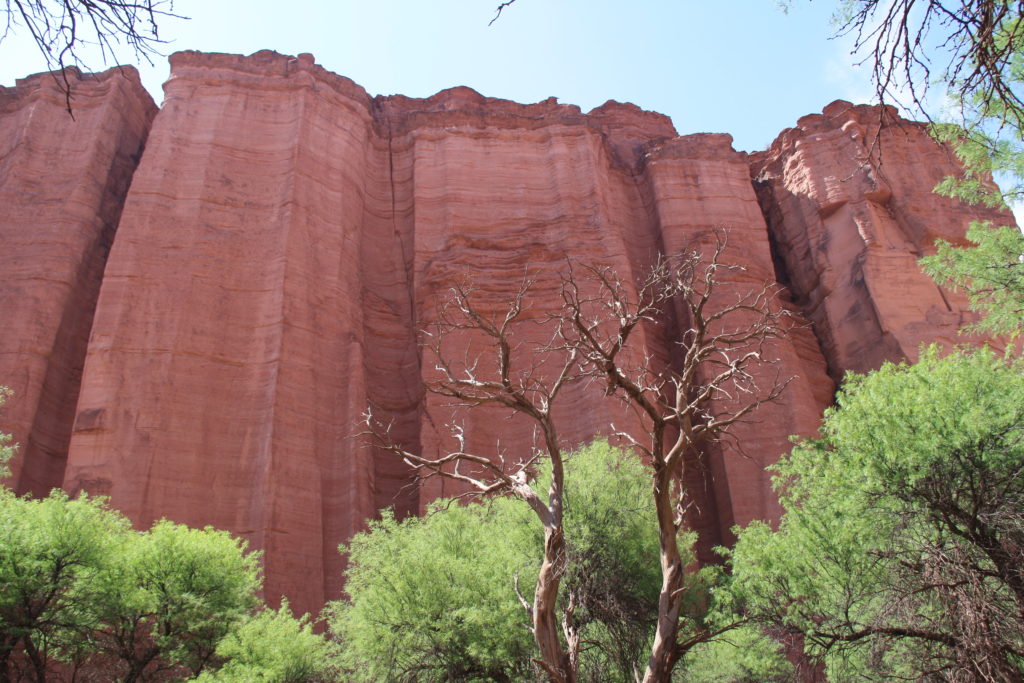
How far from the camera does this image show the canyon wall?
22.5m

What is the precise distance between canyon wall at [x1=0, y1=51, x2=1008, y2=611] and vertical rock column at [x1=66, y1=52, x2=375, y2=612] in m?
0.07

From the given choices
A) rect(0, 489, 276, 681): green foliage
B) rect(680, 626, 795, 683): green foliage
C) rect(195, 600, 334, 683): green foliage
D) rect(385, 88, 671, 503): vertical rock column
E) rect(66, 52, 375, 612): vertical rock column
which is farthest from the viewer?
rect(385, 88, 671, 503): vertical rock column

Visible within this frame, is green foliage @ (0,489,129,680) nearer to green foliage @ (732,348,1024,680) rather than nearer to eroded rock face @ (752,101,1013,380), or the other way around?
green foliage @ (732,348,1024,680)

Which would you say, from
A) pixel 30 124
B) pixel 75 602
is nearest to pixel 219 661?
pixel 75 602

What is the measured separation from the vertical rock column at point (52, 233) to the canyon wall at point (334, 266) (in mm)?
82

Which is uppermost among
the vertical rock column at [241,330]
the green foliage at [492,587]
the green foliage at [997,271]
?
the vertical rock column at [241,330]

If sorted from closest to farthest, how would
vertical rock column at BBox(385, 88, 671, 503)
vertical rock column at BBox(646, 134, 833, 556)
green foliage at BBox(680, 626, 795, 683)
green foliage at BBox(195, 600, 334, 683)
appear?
→ green foliage at BBox(195, 600, 334, 683)
green foliage at BBox(680, 626, 795, 683)
vertical rock column at BBox(385, 88, 671, 503)
vertical rock column at BBox(646, 134, 833, 556)

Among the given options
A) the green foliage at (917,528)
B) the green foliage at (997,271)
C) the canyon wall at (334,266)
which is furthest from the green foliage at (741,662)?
the green foliage at (997,271)

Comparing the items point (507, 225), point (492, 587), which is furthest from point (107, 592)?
point (507, 225)

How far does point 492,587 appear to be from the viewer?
43.4 ft

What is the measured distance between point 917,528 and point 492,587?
Answer: 21.5ft

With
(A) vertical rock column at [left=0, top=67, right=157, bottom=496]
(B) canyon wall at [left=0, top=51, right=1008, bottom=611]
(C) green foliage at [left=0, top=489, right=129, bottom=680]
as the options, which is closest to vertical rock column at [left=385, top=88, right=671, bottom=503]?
(B) canyon wall at [left=0, top=51, right=1008, bottom=611]

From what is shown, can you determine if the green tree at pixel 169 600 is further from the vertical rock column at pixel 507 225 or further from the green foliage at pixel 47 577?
the vertical rock column at pixel 507 225

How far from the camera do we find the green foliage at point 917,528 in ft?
32.9
